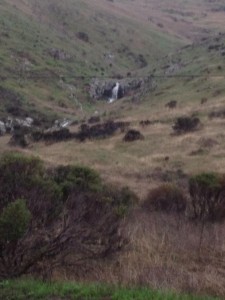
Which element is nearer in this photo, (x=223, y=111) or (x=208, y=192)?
(x=208, y=192)

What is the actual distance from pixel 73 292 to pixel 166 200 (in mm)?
10771

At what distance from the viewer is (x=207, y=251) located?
11.5 m

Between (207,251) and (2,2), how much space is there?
298ft

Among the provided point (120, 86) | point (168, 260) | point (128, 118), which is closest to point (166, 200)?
point (168, 260)

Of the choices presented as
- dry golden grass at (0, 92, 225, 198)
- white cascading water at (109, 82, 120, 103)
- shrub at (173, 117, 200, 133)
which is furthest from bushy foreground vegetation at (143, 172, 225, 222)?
white cascading water at (109, 82, 120, 103)

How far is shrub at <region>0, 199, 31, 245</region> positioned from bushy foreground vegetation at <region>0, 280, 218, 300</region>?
644mm

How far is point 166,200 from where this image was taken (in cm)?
1902

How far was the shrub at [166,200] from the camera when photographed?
18153 millimetres

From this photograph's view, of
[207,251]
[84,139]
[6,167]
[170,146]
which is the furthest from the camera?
[84,139]

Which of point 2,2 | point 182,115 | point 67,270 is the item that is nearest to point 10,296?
point 67,270

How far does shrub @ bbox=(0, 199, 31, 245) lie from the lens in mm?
8938

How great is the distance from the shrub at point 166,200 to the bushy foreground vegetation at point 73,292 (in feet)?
30.0

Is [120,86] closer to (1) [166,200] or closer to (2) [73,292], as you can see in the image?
(1) [166,200]

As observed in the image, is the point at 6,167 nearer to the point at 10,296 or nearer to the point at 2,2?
the point at 10,296
